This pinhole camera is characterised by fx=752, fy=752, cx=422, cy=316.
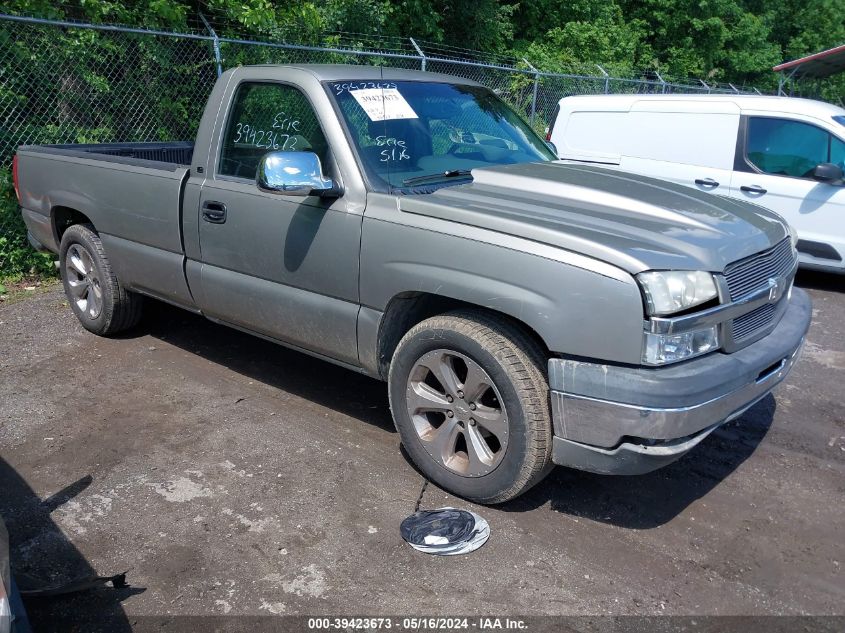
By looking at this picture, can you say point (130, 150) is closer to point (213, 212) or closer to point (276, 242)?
point (213, 212)

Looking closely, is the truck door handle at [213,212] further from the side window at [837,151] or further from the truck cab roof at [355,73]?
the side window at [837,151]

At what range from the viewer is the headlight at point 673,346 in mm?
2881

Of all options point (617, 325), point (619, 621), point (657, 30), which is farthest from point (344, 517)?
point (657, 30)

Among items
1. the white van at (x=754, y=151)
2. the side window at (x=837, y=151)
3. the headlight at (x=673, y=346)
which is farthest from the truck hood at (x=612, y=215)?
the side window at (x=837, y=151)

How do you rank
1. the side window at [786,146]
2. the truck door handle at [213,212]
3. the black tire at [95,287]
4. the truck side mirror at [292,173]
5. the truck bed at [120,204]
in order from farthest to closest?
1. the side window at [786,146]
2. the black tire at [95,287]
3. the truck bed at [120,204]
4. the truck door handle at [213,212]
5. the truck side mirror at [292,173]

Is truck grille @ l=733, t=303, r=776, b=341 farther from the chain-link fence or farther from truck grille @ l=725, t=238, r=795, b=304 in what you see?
the chain-link fence

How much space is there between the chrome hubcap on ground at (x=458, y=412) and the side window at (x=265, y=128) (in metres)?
1.29

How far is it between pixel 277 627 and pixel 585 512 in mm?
1524

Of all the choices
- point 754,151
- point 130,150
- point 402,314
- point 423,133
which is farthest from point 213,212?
point 754,151

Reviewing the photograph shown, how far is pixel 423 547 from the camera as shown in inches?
126

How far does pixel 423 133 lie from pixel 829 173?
485 centimetres

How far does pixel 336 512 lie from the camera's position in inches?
137

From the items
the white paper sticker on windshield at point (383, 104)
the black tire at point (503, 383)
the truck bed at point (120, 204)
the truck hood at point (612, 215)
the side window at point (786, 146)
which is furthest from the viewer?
the side window at point (786, 146)

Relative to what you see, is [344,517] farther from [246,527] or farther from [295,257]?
A: [295,257]
